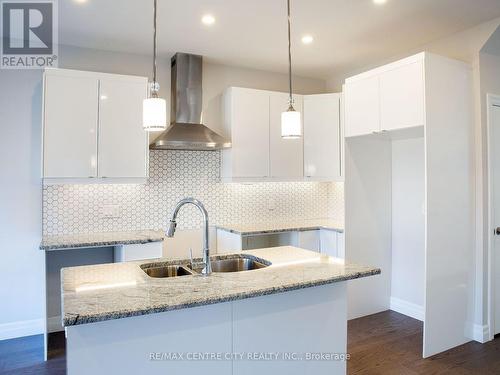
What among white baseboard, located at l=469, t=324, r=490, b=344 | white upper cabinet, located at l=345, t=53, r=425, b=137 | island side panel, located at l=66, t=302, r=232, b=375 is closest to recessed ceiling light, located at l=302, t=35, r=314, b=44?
white upper cabinet, located at l=345, t=53, r=425, b=137

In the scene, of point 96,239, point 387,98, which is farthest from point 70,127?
point 387,98

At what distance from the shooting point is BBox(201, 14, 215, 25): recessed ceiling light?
3.12 metres

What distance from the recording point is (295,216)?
15.7 feet

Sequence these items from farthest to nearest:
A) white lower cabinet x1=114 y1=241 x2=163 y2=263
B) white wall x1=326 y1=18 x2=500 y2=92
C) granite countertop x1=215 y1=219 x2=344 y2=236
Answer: granite countertop x1=215 y1=219 x2=344 y2=236 < white lower cabinet x1=114 y1=241 x2=163 y2=263 < white wall x1=326 y1=18 x2=500 y2=92

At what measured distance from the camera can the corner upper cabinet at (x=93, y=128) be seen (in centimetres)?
329

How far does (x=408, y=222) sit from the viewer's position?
4098 millimetres

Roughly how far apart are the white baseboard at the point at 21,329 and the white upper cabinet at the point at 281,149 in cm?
282

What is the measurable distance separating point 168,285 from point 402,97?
2.60 m

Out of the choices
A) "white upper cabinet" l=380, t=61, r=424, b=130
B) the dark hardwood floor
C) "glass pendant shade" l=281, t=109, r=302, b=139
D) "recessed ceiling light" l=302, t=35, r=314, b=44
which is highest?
"recessed ceiling light" l=302, t=35, r=314, b=44

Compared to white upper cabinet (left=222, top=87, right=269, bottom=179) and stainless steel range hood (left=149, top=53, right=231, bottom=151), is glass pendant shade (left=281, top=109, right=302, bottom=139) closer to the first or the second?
stainless steel range hood (left=149, top=53, right=231, bottom=151)

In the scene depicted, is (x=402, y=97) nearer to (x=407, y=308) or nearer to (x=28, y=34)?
(x=407, y=308)

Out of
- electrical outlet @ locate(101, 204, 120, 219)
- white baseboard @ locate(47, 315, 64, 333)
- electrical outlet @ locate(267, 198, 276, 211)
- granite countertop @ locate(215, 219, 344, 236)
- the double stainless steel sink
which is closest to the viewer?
the double stainless steel sink

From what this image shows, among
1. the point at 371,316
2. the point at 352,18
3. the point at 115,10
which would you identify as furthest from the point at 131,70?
the point at 371,316

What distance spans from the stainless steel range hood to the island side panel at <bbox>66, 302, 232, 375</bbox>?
2.23 meters
